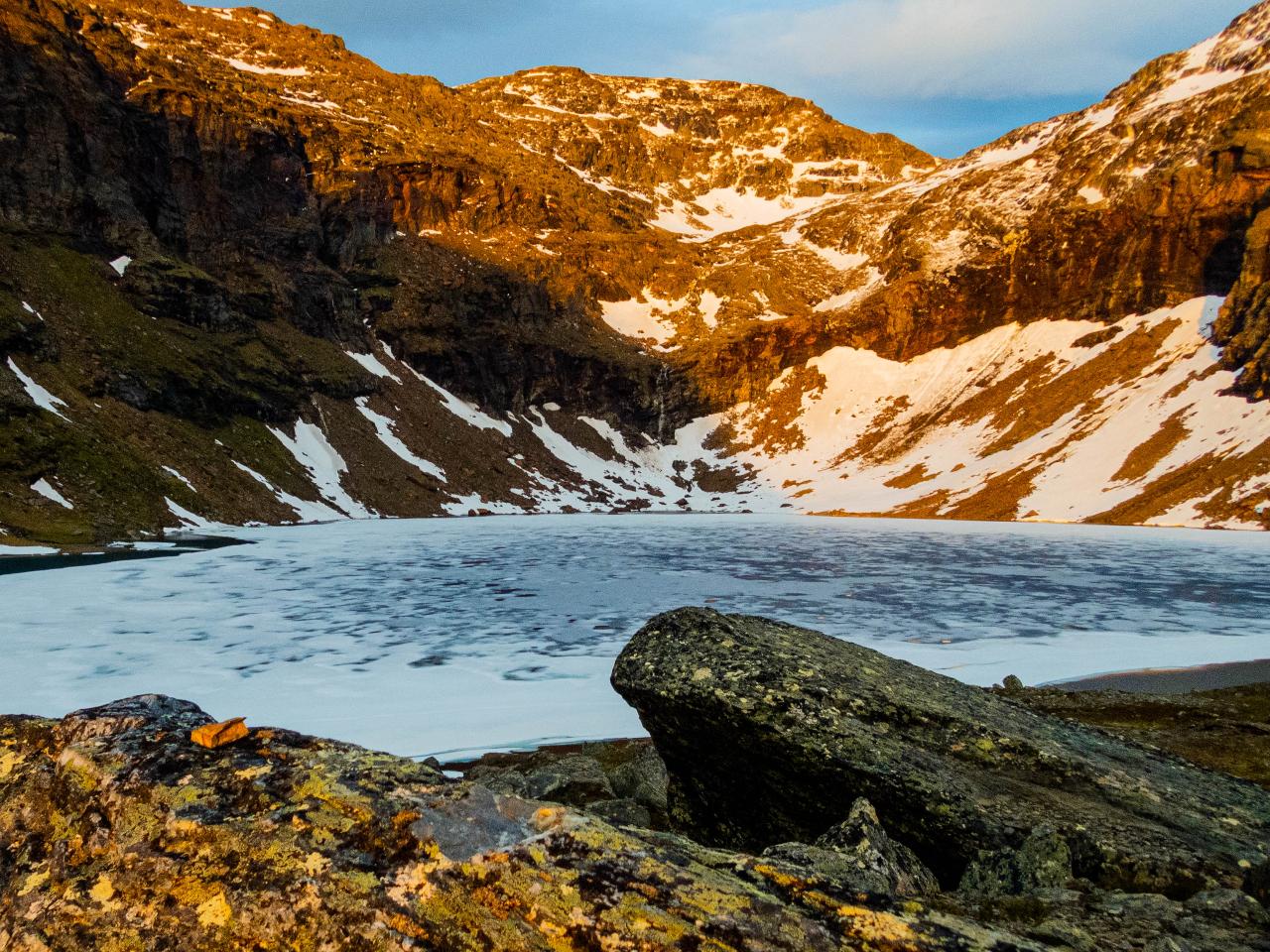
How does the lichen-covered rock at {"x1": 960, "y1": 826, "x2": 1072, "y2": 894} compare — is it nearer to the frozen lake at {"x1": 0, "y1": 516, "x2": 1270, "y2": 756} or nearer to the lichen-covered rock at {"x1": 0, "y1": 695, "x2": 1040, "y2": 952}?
the lichen-covered rock at {"x1": 0, "y1": 695, "x2": 1040, "y2": 952}

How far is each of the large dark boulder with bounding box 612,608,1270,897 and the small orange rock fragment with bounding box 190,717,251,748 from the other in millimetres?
4119

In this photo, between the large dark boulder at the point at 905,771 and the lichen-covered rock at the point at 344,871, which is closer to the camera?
the lichen-covered rock at the point at 344,871

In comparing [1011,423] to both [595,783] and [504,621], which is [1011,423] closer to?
[504,621]

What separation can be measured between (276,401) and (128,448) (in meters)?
36.6

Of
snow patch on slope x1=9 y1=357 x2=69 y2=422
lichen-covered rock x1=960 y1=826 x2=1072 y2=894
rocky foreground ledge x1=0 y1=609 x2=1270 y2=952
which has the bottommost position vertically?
lichen-covered rock x1=960 y1=826 x2=1072 y2=894

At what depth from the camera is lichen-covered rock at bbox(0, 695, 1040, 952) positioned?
2875 mm

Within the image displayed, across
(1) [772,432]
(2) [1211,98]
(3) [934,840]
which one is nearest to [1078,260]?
(2) [1211,98]

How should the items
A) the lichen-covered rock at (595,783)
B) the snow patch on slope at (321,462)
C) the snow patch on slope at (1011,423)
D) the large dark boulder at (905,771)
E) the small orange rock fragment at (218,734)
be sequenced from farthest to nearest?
the snow patch on slope at (1011,423)
the snow patch on slope at (321,462)
the lichen-covered rock at (595,783)
the large dark boulder at (905,771)
the small orange rock fragment at (218,734)

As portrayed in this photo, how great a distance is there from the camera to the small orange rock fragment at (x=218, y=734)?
375 centimetres

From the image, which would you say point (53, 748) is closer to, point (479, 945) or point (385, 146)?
point (479, 945)

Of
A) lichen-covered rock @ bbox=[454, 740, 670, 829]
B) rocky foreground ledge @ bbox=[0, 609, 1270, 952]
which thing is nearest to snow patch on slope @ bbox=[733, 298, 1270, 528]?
lichen-covered rock @ bbox=[454, 740, 670, 829]

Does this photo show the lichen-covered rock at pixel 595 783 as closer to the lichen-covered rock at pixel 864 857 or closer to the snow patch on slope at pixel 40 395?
the lichen-covered rock at pixel 864 857

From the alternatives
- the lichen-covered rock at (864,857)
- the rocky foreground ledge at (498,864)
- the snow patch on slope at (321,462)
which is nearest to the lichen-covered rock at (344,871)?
the rocky foreground ledge at (498,864)

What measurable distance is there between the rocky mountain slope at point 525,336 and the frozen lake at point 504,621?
85.5 feet
